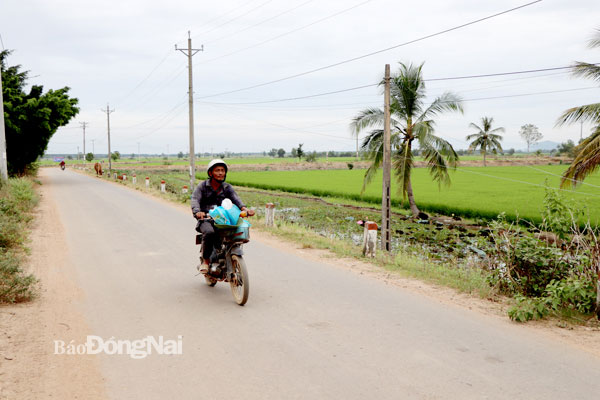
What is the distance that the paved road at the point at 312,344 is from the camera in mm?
3549

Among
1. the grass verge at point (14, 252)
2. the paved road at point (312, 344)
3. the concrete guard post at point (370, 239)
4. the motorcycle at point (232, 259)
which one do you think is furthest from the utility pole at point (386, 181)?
the grass verge at point (14, 252)

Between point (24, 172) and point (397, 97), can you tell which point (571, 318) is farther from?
point (24, 172)

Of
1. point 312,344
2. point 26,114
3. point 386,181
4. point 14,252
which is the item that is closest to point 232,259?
point 312,344

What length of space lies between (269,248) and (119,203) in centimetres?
1129

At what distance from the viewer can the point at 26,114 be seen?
104ft

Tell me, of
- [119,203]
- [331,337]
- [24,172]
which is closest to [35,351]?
[331,337]

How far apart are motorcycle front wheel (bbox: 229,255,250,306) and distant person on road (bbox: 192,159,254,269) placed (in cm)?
47

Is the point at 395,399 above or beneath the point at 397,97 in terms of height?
beneath

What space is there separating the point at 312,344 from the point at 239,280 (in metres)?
1.63

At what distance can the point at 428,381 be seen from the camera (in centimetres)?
365

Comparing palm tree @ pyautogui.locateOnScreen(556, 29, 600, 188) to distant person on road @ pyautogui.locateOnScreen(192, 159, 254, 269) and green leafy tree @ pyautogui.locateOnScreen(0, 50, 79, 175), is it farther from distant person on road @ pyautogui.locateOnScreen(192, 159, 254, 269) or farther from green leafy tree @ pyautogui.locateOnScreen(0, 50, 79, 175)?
green leafy tree @ pyautogui.locateOnScreen(0, 50, 79, 175)

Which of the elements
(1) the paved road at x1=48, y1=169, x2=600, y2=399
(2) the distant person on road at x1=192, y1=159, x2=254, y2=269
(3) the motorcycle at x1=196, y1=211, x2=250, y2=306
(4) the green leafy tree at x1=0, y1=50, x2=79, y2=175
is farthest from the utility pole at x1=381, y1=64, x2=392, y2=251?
(4) the green leafy tree at x1=0, y1=50, x2=79, y2=175

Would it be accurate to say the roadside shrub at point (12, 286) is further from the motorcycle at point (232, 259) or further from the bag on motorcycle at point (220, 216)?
the bag on motorcycle at point (220, 216)

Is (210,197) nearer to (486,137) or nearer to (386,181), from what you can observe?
(386,181)
